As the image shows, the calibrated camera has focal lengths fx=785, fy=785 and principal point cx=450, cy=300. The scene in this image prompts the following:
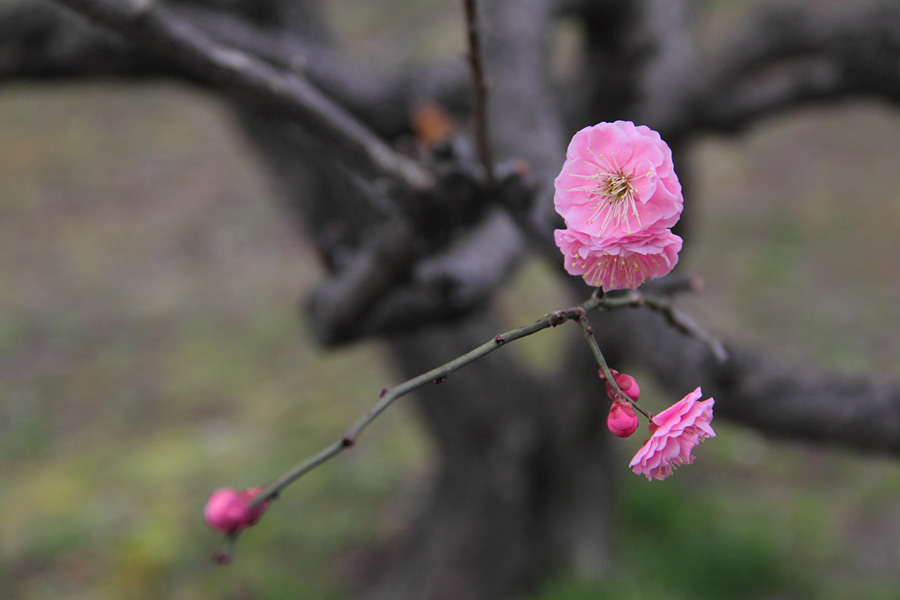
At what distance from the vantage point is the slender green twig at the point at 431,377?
2.16 ft

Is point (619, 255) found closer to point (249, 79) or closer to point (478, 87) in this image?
point (478, 87)

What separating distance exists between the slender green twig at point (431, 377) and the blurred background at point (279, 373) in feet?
4.14

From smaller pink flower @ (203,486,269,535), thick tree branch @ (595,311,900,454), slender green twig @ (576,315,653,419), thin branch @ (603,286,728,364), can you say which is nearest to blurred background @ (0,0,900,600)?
thick tree branch @ (595,311,900,454)

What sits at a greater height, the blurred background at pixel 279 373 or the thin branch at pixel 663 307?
the blurred background at pixel 279 373

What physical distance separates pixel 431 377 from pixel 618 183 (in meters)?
0.24

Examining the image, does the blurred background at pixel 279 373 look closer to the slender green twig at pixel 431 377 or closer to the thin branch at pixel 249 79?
the thin branch at pixel 249 79

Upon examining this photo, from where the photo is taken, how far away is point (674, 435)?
26.5 inches

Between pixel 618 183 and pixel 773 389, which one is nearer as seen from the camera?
pixel 618 183

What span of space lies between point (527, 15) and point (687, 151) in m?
1.07

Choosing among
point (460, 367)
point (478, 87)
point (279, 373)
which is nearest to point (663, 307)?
point (460, 367)

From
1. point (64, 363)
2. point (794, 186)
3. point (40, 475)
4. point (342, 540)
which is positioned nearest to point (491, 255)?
point (342, 540)

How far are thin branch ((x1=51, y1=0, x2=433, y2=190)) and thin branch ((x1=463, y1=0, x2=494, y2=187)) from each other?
0.54 ft

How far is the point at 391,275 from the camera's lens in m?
1.65

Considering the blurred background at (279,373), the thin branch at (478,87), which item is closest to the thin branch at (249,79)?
the thin branch at (478,87)
